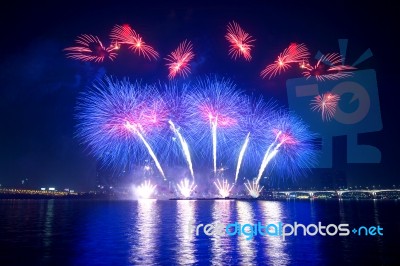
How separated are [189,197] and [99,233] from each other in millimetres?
97956

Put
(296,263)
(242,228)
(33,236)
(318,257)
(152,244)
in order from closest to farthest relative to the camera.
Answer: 1. (296,263)
2. (318,257)
3. (152,244)
4. (33,236)
5. (242,228)

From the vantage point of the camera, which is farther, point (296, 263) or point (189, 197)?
point (189, 197)

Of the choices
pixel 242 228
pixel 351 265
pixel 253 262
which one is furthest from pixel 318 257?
pixel 242 228

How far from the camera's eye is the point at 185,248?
70.1 feet

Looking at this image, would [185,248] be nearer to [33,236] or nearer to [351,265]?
[351,265]

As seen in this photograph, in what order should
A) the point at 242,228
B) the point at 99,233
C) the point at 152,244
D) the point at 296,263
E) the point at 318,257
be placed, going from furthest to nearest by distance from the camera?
the point at 242,228, the point at 99,233, the point at 152,244, the point at 318,257, the point at 296,263

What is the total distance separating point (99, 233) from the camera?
94.1 ft

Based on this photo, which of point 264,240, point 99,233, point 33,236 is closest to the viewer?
point 264,240

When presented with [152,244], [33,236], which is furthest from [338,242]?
[33,236]

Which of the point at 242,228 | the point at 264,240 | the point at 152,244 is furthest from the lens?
the point at 242,228

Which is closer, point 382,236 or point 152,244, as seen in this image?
point 152,244

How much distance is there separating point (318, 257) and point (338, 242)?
20.8ft

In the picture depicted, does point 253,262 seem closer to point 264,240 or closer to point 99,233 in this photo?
point 264,240

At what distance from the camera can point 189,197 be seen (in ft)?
412
